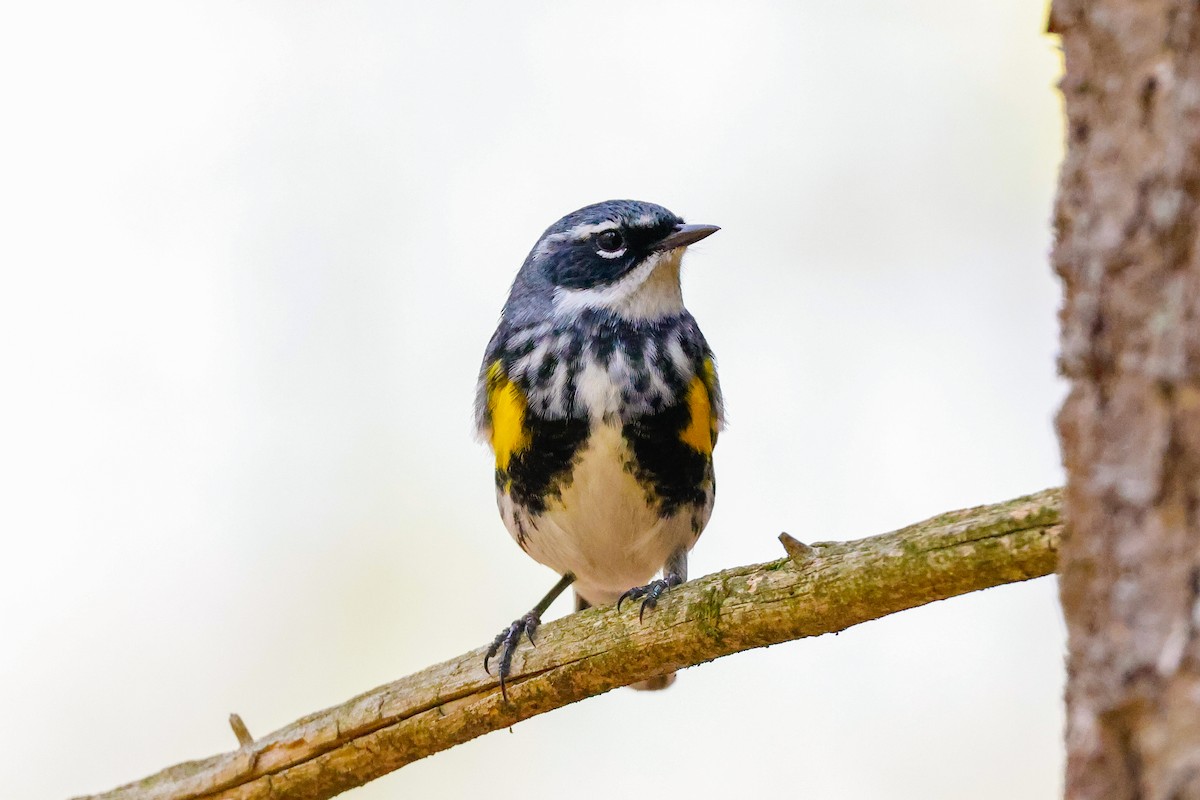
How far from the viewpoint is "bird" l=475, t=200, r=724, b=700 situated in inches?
209

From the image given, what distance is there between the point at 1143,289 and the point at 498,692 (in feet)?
10.3

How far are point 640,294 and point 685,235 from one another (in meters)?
0.33

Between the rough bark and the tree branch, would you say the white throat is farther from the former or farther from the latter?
the rough bark

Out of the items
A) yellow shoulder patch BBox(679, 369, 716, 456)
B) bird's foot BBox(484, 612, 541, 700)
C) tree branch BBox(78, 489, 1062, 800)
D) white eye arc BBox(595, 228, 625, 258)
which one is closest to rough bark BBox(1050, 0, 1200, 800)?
tree branch BBox(78, 489, 1062, 800)

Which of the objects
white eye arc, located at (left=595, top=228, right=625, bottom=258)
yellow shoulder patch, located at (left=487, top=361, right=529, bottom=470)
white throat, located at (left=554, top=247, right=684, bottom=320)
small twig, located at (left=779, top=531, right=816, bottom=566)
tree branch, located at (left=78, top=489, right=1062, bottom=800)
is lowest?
tree branch, located at (left=78, top=489, right=1062, bottom=800)

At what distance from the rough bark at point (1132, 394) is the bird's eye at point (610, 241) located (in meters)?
3.89

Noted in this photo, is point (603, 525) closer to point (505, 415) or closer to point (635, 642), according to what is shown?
point (505, 415)

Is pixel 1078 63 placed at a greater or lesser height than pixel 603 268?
lesser

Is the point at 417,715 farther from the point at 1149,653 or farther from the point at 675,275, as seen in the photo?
the point at 1149,653

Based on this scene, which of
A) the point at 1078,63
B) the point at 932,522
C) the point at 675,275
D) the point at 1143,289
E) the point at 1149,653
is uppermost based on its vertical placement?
the point at 675,275

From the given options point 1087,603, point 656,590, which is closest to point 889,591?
point 656,590

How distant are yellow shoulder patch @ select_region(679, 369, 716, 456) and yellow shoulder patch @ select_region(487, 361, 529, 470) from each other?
2.21 ft

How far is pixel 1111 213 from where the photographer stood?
6.79 ft

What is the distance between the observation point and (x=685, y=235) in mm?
5781
